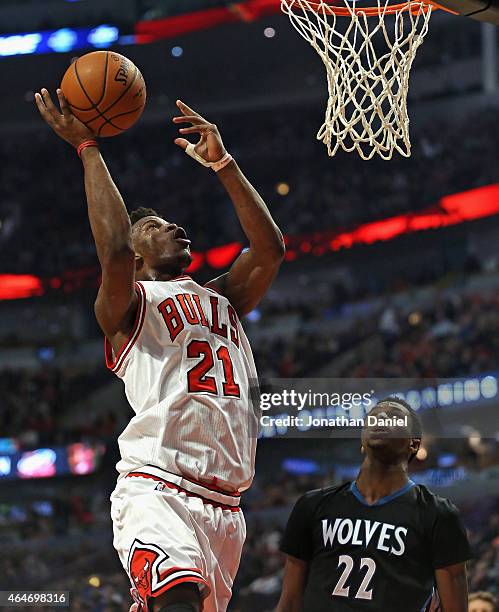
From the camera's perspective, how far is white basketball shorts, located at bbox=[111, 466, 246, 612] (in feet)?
9.56

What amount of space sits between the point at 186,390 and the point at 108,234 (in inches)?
22.9

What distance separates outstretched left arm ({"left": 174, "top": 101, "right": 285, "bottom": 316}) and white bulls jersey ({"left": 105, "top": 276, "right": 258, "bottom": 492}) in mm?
215

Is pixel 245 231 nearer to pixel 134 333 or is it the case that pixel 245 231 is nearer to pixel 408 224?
pixel 134 333

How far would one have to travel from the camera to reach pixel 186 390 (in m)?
3.21

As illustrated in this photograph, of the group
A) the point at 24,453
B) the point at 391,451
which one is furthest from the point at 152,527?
the point at 24,453

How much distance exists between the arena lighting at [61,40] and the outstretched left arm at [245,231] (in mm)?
12160

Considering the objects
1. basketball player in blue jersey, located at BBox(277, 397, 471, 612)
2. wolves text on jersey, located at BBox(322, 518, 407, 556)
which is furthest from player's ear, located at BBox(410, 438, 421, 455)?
wolves text on jersey, located at BBox(322, 518, 407, 556)

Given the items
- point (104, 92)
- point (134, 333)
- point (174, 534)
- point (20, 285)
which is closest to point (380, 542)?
point (174, 534)

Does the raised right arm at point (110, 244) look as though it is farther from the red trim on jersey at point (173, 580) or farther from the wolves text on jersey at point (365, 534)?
the wolves text on jersey at point (365, 534)

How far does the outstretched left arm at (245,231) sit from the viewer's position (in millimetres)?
3615

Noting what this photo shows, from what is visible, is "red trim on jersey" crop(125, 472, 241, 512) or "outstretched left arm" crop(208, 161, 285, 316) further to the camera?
"outstretched left arm" crop(208, 161, 285, 316)

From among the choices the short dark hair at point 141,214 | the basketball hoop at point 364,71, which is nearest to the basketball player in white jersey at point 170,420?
the short dark hair at point 141,214

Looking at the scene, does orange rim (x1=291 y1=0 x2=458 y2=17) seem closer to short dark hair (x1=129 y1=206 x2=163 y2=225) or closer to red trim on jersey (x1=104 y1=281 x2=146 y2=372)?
short dark hair (x1=129 y1=206 x2=163 y2=225)

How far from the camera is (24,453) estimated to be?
13.1 m
